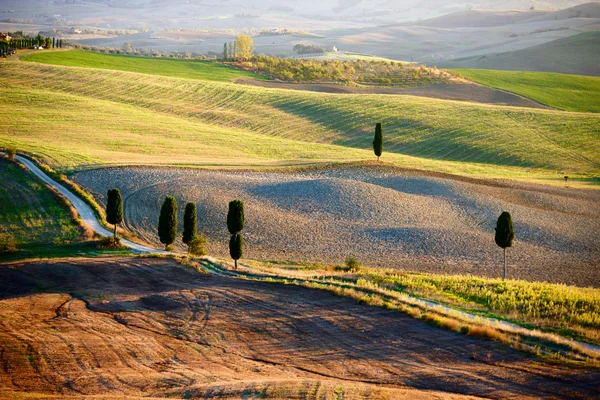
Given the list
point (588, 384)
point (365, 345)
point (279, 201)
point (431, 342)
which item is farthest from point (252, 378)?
point (279, 201)

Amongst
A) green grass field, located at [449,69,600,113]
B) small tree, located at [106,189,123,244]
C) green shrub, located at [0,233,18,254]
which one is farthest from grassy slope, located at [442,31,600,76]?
green shrub, located at [0,233,18,254]

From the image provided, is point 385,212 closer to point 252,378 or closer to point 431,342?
point 431,342

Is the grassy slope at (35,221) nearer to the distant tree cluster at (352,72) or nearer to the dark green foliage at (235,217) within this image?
the dark green foliage at (235,217)

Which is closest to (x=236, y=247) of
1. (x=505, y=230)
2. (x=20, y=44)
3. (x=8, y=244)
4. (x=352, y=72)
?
(x=8, y=244)

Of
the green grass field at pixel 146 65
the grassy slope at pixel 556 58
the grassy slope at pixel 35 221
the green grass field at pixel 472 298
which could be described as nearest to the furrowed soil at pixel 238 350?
the green grass field at pixel 472 298

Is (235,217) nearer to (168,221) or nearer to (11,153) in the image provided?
(168,221)

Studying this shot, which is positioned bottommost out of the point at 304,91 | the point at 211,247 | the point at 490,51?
the point at 211,247
